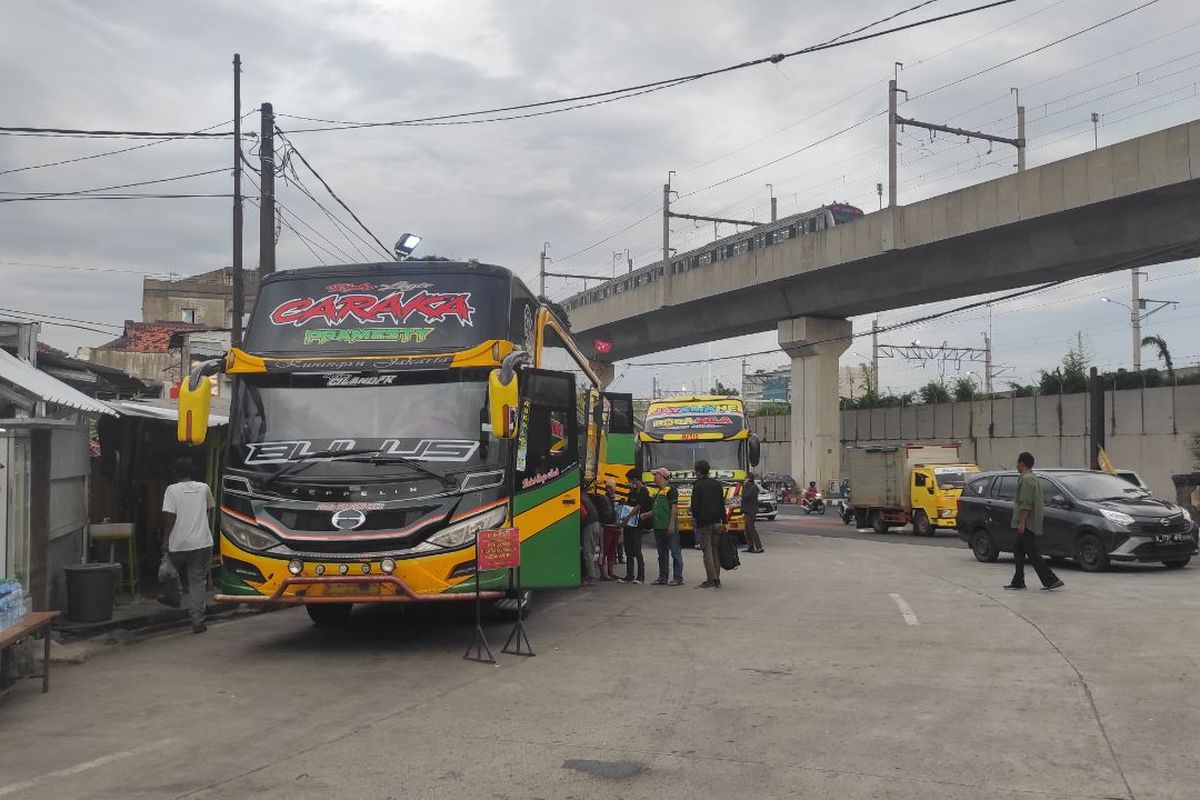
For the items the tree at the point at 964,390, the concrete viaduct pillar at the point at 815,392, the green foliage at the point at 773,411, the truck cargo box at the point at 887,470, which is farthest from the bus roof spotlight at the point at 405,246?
the green foliage at the point at 773,411

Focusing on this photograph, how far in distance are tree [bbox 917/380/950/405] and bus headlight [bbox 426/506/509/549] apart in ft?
135

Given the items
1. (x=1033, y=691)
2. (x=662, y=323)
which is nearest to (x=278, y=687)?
(x=1033, y=691)

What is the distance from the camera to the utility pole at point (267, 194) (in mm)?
19016

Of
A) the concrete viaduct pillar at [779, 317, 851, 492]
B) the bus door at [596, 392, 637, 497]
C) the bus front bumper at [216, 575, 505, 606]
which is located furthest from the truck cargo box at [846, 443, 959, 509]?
the bus front bumper at [216, 575, 505, 606]

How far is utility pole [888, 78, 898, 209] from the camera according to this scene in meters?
34.8

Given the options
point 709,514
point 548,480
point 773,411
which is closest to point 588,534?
point 709,514

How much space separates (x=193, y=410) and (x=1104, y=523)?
13.4 m

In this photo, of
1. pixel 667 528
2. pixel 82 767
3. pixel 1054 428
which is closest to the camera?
Result: pixel 82 767

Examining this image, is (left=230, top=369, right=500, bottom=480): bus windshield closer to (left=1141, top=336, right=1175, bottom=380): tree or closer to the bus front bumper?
the bus front bumper

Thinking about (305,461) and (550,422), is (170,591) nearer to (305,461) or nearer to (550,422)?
(305,461)

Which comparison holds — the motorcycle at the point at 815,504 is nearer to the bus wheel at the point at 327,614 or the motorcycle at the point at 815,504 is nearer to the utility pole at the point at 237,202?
the utility pole at the point at 237,202

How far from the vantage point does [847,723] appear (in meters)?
7.14

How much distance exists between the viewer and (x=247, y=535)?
9812mm

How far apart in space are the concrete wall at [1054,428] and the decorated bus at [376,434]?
3163 cm
